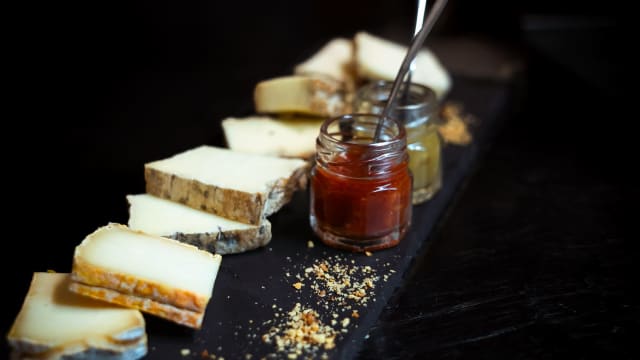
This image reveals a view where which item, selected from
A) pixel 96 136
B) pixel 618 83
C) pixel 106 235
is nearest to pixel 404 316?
pixel 106 235

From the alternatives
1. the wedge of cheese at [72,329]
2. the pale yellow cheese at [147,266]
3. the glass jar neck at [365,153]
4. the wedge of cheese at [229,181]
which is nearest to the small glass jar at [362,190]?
the glass jar neck at [365,153]

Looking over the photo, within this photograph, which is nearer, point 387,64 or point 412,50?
point 412,50

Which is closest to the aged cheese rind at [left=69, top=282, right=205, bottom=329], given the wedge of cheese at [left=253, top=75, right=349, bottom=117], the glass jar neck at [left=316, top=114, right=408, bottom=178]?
the glass jar neck at [left=316, top=114, right=408, bottom=178]

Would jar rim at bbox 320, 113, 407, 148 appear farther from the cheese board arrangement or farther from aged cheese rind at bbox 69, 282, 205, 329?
aged cheese rind at bbox 69, 282, 205, 329

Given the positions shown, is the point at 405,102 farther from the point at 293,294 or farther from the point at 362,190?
the point at 293,294

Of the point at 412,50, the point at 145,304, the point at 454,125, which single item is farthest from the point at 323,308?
the point at 454,125

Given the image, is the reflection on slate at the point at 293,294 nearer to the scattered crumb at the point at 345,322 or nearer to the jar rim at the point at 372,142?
the scattered crumb at the point at 345,322
